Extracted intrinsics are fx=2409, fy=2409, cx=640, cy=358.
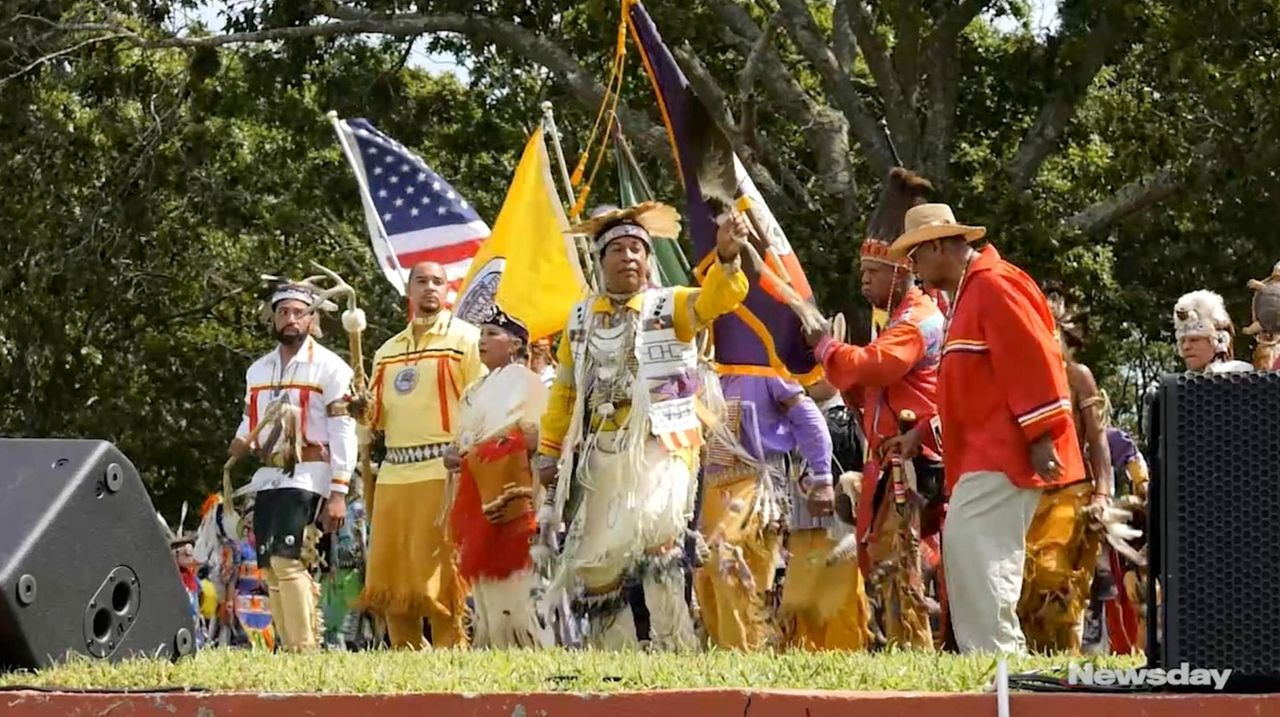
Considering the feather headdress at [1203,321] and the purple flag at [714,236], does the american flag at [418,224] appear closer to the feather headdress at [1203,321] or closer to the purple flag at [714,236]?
the purple flag at [714,236]

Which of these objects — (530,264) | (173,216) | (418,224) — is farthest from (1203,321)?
(173,216)

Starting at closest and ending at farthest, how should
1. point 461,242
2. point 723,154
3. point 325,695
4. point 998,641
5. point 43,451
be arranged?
1. point 325,695
2. point 43,451
3. point 998,641
4. point 723,154
5. point 461,242

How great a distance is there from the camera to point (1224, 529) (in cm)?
530

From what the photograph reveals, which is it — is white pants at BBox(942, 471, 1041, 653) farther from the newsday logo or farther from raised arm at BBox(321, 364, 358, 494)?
raised arm at BBox(321, 364, 358, 494)

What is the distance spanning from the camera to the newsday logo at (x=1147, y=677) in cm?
529

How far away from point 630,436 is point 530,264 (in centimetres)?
381

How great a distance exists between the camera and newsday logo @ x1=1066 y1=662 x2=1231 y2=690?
5.29 m

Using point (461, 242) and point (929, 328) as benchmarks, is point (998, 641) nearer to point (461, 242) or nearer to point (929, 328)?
point (929, 328)

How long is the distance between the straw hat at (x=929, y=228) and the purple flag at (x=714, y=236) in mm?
880

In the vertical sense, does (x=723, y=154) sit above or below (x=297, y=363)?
above

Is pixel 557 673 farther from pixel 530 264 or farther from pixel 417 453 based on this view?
pixel 530 264

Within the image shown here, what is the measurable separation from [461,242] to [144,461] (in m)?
13.2

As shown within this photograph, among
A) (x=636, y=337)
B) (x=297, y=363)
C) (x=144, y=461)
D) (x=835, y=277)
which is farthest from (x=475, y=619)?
(x=144, y=461)

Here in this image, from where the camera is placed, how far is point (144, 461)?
2645 centimetres
